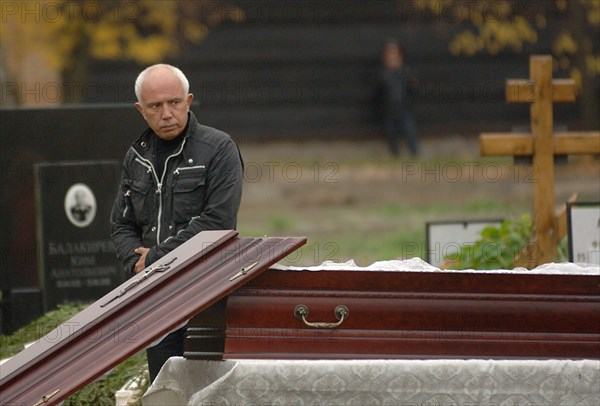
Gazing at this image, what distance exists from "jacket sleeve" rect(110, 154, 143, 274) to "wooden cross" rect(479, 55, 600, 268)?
112 inches

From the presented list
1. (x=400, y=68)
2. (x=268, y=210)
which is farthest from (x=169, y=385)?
(x=400, y=68)

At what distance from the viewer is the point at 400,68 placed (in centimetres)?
1630

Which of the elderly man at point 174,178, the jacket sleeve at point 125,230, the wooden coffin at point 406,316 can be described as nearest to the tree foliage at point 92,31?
the jacket sleeve at point 125,230

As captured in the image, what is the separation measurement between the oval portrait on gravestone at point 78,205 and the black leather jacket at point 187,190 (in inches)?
111

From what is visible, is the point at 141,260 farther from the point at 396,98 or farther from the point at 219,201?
the point at 396,98

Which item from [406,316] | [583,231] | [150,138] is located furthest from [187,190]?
[583,231]

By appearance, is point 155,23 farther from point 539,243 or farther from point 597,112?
point 539,243

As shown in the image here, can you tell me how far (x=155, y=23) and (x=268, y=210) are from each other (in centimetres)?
337

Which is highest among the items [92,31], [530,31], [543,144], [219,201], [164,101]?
[92,31]

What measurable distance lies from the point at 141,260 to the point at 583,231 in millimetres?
2598

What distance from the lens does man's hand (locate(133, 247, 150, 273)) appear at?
4.56 meters

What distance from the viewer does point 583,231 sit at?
6.25 meters

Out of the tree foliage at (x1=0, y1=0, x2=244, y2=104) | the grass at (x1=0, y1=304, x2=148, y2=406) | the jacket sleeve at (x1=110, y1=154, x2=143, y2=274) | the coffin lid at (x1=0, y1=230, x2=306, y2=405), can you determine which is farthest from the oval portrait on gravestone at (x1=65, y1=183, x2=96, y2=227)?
the tree foliage at (x1=0, y1=0, x2=244, y2=104)

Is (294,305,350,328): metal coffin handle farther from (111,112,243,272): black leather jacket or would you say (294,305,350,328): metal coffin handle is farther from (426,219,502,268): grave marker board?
(426,219,502,268): grave marker board
